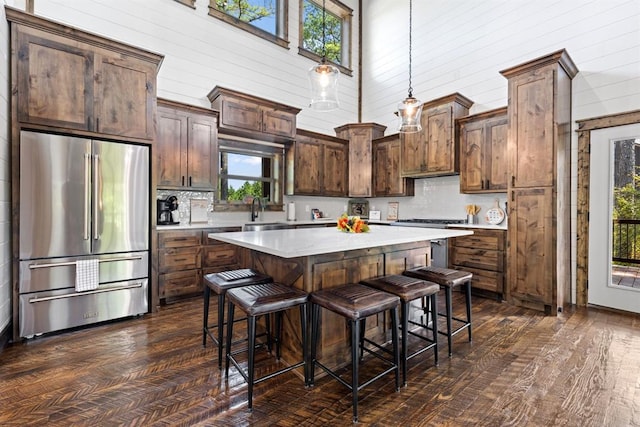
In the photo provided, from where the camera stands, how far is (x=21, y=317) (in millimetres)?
2631

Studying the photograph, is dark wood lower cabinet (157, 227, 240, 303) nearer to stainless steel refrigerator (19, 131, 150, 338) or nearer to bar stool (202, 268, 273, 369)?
stainless steel refrigerator (19, 131, 150, 338)

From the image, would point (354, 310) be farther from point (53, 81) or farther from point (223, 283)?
point (53, 81)

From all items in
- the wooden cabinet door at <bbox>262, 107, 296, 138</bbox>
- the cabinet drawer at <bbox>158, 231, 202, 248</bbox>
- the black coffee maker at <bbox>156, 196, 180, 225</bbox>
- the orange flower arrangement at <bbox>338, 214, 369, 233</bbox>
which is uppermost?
the wooden cabinet door at <bbox>262, 107, 296, 138</bbox>

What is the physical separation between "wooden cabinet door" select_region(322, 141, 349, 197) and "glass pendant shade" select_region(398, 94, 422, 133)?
260cm

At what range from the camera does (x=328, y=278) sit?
2.25 metres

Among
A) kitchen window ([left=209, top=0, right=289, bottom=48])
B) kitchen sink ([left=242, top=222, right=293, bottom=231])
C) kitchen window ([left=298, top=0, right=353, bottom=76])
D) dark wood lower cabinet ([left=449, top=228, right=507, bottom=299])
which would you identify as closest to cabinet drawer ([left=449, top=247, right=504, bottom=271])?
dark wood lower cabinet ([left=449, top=228, right=507, bottom=299])

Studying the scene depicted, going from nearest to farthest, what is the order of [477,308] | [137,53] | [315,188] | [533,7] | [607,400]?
[607,400]
[137,53]
[477,308]
[533,7]
[315,188]

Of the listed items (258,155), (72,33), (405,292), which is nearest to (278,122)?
(258,155)

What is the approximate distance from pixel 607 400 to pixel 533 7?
473 cm

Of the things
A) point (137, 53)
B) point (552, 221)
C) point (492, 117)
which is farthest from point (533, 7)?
point (137, 53)

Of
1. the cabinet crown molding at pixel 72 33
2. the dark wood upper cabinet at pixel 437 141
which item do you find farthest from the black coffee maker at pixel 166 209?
the dark wood upper cabinet at pixel 437 141

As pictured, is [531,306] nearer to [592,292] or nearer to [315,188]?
[592,292]

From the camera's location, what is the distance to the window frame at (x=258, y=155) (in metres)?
4.86

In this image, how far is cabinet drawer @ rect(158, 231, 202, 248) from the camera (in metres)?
3.66
